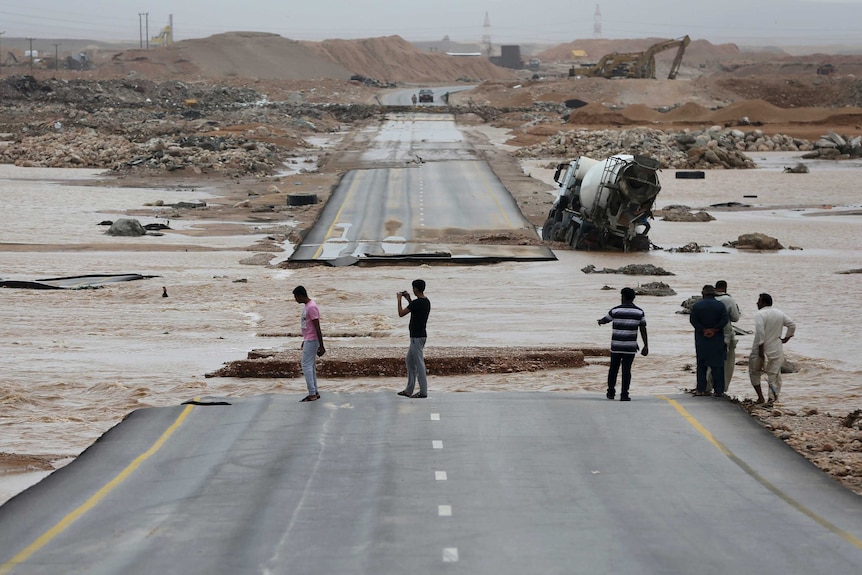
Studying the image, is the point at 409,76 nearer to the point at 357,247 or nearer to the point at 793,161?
the point at 793,161

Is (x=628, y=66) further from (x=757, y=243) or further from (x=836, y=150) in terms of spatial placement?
(x=757, y=243)

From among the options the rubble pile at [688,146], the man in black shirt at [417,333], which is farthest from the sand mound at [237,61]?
the man in black shirt at [417,333]

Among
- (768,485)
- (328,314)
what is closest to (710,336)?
(768,485)

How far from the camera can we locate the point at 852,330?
77.2 feet

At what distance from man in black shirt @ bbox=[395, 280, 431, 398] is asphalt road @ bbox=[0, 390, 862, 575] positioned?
0.54 metres

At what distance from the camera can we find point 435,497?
11188 mm

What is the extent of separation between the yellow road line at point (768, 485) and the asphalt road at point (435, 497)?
1.4 inches

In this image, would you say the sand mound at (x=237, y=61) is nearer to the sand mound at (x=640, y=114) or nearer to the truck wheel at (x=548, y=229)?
the sand mound at (x=640, y=114)

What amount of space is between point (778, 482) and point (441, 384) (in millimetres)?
6920

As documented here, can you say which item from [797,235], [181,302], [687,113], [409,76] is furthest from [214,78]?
[181,302]

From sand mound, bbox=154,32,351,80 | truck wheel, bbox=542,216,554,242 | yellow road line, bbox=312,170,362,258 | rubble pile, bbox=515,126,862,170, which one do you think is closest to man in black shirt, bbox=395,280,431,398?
yellow road line, bbox=312,170,362,258

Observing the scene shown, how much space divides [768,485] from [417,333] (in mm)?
5092

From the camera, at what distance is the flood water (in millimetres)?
17234

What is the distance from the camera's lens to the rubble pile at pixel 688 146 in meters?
Result: 66.9
